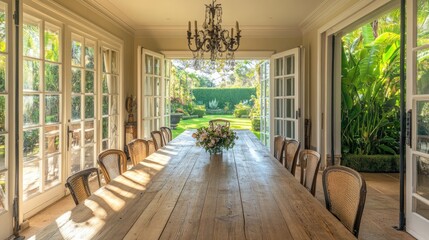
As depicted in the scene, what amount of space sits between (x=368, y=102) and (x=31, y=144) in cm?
546

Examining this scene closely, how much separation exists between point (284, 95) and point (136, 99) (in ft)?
9.66

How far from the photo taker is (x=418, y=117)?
2.84 m

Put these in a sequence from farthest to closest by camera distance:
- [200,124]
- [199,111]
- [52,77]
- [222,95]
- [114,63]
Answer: [222,95] < [199,111] < [200,124] < [114,63] < [52,77]

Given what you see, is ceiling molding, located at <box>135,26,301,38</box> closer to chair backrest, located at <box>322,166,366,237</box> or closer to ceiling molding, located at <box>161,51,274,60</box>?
ceiling molding, located at <box>161,51,274,60</box>

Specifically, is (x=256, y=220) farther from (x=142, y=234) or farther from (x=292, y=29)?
(x=292, y=29)

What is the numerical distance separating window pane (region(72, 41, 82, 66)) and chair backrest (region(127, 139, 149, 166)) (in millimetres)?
1839

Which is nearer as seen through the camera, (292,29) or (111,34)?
(111,34)

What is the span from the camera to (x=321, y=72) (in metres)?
5.42

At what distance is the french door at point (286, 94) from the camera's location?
6023 mm

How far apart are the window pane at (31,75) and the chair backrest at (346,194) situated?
2.99 metres

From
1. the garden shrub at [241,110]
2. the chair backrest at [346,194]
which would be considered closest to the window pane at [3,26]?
the chair backrest at [346,194]

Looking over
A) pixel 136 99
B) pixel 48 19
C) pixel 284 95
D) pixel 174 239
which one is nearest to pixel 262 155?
pixel 174 239

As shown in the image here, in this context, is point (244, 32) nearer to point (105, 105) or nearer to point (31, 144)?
point (105, 105)

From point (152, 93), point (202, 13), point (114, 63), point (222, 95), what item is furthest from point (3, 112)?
point (222, 95)
